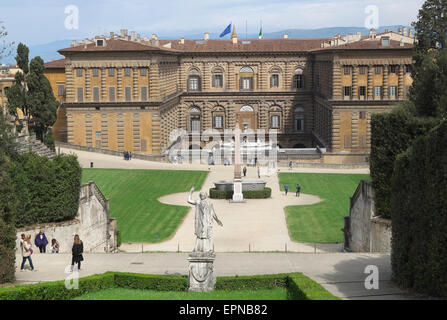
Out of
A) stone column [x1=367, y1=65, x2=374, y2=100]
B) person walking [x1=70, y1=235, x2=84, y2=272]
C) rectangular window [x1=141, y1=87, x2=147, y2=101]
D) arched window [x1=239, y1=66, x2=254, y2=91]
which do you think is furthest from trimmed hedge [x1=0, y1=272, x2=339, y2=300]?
arched window [x1=239, y1=66, x2=254, y2=91]

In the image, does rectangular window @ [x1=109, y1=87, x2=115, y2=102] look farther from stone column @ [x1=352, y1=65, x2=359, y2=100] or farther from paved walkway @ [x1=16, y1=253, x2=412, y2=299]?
paved walkway @ [x1=16, y1=253, x2=412, y2=299]

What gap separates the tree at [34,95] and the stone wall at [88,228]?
34600 millimetres

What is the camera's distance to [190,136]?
106312 mm

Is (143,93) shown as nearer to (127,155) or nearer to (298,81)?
(127,155)

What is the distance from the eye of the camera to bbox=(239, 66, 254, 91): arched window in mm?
108438

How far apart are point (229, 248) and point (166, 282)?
1655 centimetres

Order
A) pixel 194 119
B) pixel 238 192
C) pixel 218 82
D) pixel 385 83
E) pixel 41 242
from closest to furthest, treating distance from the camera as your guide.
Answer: pixel 41 242 < pixel 238 192 < pixel 385 83 < pixel 194 119 < pixel 218 82

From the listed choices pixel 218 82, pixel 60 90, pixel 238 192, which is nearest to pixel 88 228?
pixel 238 192

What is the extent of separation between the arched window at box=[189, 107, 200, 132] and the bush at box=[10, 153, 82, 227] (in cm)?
6695

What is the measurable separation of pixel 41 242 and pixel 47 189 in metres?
3.89

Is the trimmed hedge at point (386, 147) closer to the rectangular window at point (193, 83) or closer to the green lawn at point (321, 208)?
the green lawn at point (321, 208)

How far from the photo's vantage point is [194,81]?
108250mm

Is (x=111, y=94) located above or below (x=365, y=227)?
above

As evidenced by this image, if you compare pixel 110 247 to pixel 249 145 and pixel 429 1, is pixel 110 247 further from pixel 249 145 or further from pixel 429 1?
pixel 249 145
